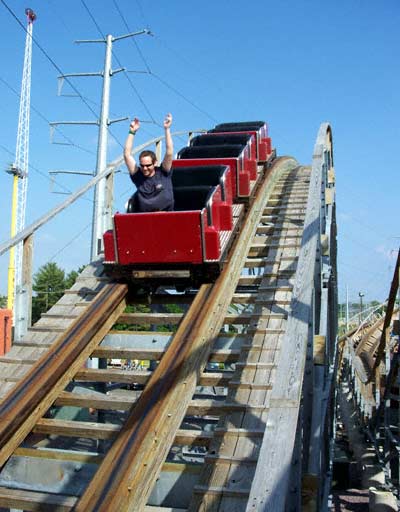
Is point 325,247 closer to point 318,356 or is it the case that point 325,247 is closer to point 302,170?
point 318,356

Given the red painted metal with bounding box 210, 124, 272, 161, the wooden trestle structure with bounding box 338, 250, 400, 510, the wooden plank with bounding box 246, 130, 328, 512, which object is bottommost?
the wooden trestle structure with bounding box 338, 250, 400, 510

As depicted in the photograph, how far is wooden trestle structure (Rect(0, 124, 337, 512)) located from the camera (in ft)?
10.8

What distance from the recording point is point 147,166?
21.6ft

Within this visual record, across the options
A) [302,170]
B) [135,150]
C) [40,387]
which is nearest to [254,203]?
[135,150]

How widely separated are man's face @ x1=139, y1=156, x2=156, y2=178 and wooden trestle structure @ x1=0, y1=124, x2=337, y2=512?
121 cm

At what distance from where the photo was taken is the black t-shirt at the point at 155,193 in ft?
21.4

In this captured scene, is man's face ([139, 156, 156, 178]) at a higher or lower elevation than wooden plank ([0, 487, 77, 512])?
higher

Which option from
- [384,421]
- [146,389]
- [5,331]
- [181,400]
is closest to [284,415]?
[181,400]

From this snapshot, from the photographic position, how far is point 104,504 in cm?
333

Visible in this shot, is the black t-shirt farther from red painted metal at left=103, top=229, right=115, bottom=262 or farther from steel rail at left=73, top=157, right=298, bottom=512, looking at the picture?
steel rail at left=73, top=157, right=298, bottom=512

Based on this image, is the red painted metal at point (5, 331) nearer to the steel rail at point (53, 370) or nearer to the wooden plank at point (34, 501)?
the steel rail at point (53, 370)

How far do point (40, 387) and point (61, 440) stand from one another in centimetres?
169

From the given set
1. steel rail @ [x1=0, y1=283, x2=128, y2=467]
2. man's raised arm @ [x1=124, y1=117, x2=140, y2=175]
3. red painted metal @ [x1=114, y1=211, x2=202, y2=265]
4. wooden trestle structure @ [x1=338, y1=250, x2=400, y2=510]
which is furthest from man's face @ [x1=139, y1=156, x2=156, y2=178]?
wooden trestle structure @ [x1=338, y1=250, x2=400, y2=510]

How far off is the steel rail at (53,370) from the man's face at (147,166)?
133cm
